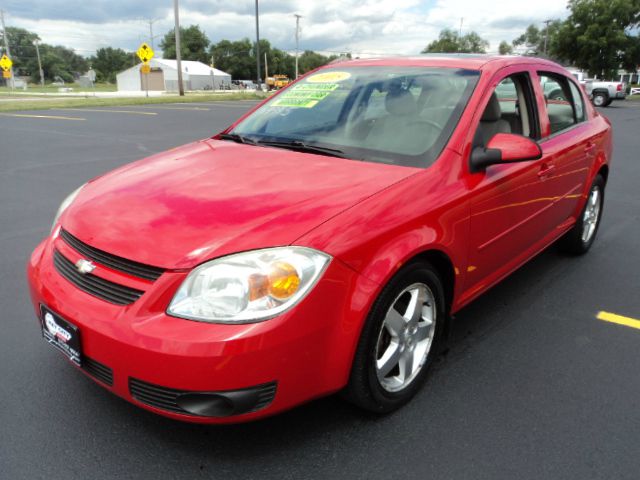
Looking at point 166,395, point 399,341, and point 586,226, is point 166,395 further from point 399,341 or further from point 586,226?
point 586,226

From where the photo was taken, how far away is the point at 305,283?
1.86m

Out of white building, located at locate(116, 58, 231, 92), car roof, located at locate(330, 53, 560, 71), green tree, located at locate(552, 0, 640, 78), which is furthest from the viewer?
white building, located at locate(116, 58, 231, 92)

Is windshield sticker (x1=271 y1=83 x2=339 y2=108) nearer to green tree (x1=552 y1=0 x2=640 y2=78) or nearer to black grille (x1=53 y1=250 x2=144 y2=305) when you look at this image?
black grille (x1=53 y1=250 x2=144 y2=305)

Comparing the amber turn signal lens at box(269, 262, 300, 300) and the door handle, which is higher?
the door handle

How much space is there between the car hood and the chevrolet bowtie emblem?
7cm

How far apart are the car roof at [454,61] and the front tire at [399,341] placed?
4.38 feet

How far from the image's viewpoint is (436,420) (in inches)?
92.5

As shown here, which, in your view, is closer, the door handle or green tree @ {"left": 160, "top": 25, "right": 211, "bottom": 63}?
the door handle

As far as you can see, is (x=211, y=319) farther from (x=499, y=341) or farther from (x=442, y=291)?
(x=499, y=341)

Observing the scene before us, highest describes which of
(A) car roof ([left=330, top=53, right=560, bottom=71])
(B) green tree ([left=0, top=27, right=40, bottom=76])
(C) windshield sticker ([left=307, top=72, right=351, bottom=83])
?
(B) green tree ([left=0, top=27, right=40, bottom=76])

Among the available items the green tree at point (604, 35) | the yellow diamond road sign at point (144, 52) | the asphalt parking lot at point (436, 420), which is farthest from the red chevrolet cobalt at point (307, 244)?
the green tree at point (604, 35)

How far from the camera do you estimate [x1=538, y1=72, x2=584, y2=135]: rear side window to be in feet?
11.9

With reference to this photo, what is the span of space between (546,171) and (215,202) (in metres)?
2.14

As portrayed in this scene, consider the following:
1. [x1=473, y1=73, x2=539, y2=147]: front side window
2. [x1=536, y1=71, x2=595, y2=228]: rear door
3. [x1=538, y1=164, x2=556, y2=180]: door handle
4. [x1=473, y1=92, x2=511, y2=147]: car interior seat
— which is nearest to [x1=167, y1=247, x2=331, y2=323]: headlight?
[x1=473, y1=92, x2=511, y2=147]: car interior seat
